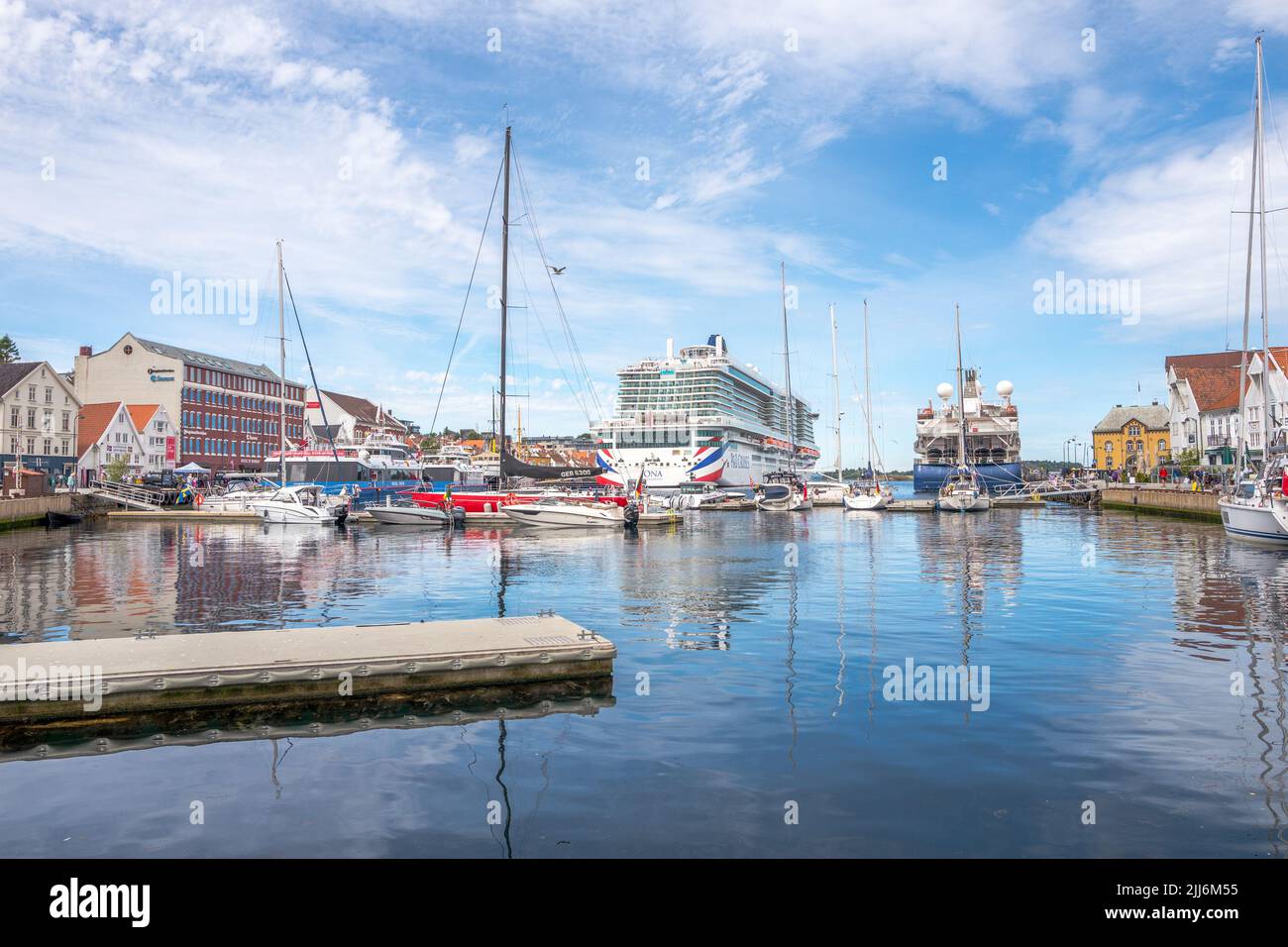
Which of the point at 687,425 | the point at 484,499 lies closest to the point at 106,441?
the point at 484,499

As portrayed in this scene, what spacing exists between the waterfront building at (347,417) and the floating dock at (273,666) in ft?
369

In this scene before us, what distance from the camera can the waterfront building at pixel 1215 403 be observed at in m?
73.9

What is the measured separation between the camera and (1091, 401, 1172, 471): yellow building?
12438cm

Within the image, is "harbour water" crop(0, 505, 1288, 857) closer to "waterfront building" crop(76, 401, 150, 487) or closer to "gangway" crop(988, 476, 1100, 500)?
"gangway" crop(988, 476, 1100, 500)

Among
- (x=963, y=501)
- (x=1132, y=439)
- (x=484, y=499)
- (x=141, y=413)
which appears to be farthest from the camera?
(x=1132, y=439)

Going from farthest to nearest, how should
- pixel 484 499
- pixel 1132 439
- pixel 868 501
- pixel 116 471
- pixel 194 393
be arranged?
pixel 1132 439, pixel 194 393, pixel 116 471, pixel 868 501, pixel 484 499

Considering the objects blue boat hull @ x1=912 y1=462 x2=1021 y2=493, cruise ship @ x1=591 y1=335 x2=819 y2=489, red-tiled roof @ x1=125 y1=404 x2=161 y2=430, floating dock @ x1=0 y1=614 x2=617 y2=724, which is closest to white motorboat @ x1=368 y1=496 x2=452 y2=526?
cruise ship @ x1=591 y1=335 x2=819 y2=489

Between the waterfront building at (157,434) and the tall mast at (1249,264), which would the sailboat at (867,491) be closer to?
the tall mast at (1249,264)

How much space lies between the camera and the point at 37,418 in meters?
75.6

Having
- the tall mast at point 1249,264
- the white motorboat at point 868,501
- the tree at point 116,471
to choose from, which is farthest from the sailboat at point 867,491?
the tree at point 116,471

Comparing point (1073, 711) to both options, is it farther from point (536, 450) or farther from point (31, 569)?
point (536, 450)

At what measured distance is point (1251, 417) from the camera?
78.8 m

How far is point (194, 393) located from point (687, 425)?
60.4m

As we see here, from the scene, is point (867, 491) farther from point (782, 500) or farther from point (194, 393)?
point (194, 393)
